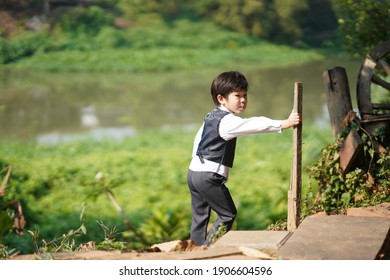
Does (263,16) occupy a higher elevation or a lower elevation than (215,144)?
lower

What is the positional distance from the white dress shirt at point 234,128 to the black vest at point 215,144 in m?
0.03

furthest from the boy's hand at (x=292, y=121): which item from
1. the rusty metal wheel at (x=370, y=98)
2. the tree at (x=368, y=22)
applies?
the tree at (x=368, y=22)

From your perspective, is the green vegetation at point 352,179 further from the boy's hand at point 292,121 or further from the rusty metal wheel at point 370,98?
the boy's hand at point 292,121

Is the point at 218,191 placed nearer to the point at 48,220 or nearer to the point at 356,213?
the point at 356,213

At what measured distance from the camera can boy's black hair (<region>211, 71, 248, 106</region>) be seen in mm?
4277

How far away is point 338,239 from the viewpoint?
12.3 feet

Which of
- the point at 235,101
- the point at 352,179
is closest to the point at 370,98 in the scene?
the point at 352,179

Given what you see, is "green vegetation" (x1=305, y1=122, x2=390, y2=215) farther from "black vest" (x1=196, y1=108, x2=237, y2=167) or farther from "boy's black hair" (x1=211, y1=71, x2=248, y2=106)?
"boy's black hair" (x1=211, y1=71, x2=248, y2=106)

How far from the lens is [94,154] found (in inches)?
447

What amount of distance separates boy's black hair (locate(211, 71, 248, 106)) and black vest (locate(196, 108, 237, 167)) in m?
0.11

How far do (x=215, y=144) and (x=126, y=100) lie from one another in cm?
924

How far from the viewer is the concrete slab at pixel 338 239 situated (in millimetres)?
3545

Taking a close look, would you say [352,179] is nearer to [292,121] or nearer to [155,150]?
[292,121]
